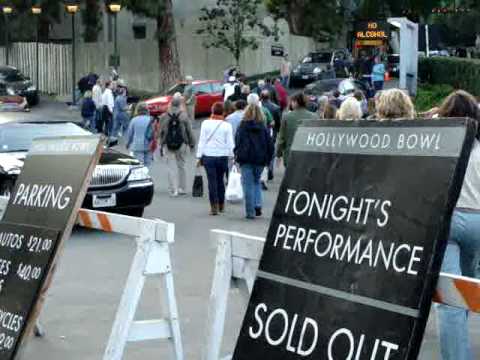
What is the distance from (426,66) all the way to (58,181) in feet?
112

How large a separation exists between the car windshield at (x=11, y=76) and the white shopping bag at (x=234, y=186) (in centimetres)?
2808

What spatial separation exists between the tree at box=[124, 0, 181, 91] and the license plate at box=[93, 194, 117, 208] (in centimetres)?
2964

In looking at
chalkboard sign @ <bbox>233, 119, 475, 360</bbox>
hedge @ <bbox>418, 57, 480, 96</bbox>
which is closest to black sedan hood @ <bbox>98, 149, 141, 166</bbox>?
chalkboard sign @ <bbox>233, 119, 475, 360</bbox>

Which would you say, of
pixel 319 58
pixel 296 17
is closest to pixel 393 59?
pixel 319 58

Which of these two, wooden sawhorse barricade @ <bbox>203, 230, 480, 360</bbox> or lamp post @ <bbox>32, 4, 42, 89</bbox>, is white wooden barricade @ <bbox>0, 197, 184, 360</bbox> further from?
lamp post @ <bbox>32, 4, 42, 89</bbox>

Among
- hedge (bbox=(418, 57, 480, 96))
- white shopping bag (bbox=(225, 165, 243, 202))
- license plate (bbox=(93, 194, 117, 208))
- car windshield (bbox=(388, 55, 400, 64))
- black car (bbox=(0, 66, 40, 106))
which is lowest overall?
black car (bbox=(0, 66, 40, 106))

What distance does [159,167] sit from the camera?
81.0 feet

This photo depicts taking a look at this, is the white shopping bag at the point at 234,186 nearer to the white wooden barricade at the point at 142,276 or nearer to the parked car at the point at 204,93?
the white wooden barricade at the point at 142,276

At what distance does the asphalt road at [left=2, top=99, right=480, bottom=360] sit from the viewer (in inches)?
336

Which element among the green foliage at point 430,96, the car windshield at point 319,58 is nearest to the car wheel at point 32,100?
the car windshield at point 319,58

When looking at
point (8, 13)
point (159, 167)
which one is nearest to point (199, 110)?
point (159, 167)

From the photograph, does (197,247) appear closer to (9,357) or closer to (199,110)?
(9,357)

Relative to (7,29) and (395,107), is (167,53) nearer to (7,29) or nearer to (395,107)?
(7,29)

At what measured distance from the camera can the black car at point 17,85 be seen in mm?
43562
